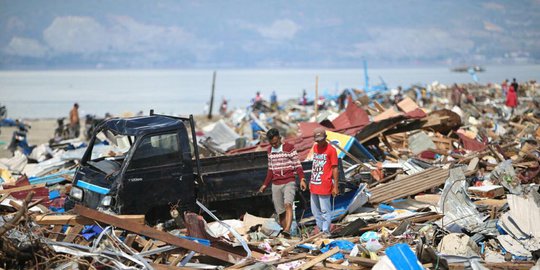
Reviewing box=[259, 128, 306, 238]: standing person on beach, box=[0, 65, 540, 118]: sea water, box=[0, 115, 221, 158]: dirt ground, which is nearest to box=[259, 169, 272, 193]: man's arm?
box=[259, 128, 306, 238]: standing person on beach

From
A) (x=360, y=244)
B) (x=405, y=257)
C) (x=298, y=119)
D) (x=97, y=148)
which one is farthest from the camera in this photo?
(x=298, y=119)

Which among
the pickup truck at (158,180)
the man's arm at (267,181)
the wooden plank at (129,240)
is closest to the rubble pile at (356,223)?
the wooden plank at (129,240)

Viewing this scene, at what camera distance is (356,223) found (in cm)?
889

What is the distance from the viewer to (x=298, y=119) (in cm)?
3034

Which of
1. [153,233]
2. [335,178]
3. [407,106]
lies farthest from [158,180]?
[407,106]

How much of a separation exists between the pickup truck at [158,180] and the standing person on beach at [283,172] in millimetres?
721

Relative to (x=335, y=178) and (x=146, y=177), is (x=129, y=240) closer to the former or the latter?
(x=146, y=177)

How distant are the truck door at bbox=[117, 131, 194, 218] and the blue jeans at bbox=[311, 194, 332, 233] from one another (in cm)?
176

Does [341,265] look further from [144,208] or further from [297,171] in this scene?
[144,208]

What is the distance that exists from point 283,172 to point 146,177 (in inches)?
75.4

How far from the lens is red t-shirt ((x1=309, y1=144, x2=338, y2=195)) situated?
8.70 m

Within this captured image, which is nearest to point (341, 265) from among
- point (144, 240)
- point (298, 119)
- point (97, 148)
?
point (144, 240)

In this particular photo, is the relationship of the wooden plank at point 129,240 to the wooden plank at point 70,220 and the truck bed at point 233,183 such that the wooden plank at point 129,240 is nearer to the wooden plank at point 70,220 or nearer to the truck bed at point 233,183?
the wooden plank at point 70,220

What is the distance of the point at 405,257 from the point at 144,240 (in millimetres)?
3075
